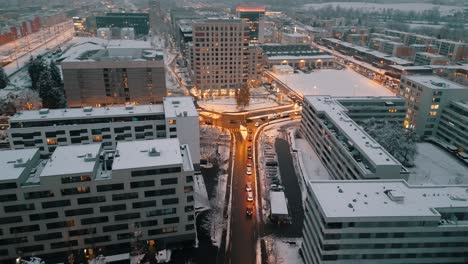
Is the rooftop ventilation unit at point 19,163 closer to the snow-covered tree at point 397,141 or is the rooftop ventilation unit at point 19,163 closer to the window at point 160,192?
the window at point 160,192

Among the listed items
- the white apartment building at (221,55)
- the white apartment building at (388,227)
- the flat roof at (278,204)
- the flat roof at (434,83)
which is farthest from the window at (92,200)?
the flat roof at (434,83)

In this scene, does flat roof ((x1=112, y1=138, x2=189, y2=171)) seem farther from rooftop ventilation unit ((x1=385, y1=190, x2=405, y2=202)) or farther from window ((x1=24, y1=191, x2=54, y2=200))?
rooftop ventilation unit ((x1=385, y1=190, x2=405, y2=202))

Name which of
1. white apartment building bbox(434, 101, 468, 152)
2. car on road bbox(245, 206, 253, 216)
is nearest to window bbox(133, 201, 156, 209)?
car on road bbox(245, 206, 253, 216)

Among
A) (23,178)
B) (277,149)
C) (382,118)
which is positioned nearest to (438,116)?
(382,118)

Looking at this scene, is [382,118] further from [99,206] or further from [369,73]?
[369,73]

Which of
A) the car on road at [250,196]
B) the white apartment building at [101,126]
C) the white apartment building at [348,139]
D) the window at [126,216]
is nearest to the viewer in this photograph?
the window at [126,216]

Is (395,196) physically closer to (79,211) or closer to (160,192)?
(160,192)

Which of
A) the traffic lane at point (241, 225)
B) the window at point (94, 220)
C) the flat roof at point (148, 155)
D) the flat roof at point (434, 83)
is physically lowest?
the traffic lane at point (241, 225)
